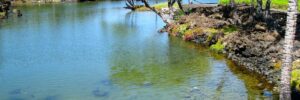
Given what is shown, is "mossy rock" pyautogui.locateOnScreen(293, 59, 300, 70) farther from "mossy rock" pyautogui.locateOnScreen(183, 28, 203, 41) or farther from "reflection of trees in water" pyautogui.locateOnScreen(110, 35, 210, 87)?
"mossy rock" pyautogui.locateOnScreen(183, 28, 203, 41)

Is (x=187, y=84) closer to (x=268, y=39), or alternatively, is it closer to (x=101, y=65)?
(x=101, y=65)

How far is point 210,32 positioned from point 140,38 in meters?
11.3

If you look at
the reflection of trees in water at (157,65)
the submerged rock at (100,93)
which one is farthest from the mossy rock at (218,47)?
the submerged rock at (100,93)

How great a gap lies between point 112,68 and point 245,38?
14.7 metres

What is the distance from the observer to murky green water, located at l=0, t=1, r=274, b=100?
33.5m

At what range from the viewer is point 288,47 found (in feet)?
84.1

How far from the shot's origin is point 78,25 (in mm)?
79250

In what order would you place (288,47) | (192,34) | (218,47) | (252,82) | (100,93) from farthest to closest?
(192,34), (218,47), (252,82), (100,93), (288,47)

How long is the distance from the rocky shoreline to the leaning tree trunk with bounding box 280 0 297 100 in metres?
4.04

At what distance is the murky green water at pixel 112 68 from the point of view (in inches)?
1320

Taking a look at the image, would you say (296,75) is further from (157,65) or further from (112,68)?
(112,68)

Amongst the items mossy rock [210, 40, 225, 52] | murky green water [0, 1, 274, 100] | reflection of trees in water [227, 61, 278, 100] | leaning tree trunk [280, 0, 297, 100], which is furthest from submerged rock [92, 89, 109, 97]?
mossy rock [210, 40, 225, 52]

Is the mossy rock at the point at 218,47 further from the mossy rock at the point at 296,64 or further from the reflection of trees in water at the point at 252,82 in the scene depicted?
the mossy rock at the point at 296,64

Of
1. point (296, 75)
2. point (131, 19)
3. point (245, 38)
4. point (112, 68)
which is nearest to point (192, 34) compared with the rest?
point (245, 38)
